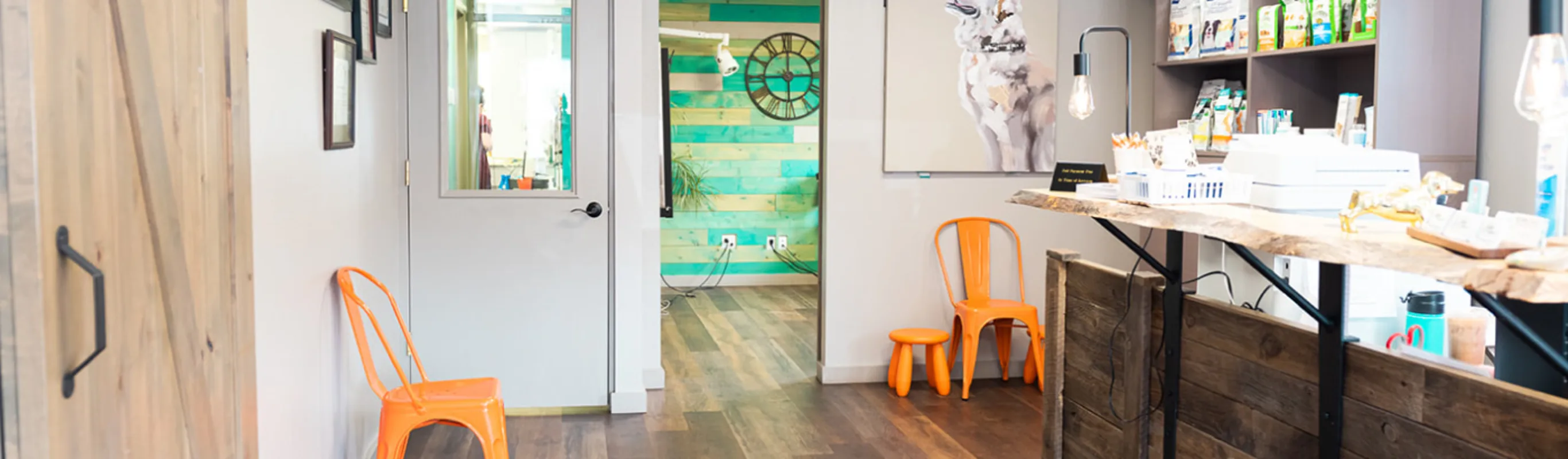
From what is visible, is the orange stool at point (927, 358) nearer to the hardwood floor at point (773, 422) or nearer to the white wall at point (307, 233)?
the hardwood floor at point (773, 422)

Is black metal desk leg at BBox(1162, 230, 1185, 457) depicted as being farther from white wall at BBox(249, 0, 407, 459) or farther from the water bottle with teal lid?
white wall at BBox(249, 0, 407, 459)

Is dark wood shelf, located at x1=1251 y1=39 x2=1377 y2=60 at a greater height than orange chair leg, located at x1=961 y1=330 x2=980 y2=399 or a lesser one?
greater

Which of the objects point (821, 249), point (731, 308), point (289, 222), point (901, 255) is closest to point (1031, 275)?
point (901, 255)

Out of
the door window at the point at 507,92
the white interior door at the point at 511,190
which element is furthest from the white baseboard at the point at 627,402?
the door window at the point at 507,92

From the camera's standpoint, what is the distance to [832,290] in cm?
502

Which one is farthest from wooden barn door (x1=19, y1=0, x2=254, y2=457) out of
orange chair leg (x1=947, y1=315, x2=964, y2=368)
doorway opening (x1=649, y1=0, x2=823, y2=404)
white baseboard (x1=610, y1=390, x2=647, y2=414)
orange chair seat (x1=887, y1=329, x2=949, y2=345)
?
doorway opening (x1=649, y1=0, x2=823, y2=404)

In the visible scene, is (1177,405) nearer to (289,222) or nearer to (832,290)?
(289,222)

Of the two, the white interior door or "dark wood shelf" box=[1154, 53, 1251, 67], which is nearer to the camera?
"dark wood shelf" box=[1154, 53, 1251, 67]

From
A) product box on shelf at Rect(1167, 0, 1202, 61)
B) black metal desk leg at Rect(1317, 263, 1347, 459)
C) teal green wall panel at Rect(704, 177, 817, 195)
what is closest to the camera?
black metal desk leg at Rect(1317, 263, 1347, 459)

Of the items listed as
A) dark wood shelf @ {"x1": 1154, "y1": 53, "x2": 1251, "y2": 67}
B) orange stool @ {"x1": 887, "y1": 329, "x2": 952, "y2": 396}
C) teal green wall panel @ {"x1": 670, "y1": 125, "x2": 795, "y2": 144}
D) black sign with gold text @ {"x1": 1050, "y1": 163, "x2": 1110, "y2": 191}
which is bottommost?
orange stool @ {"x1": 887, "y1": 329, "x2": 952, "y2": 396}

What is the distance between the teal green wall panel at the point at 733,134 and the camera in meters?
8.11

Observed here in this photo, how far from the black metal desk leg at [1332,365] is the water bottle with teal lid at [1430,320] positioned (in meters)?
0.78

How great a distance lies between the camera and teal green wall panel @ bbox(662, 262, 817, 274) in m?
8.27

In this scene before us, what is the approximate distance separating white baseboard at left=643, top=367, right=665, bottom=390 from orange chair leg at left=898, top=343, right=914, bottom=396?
39.3 inches
